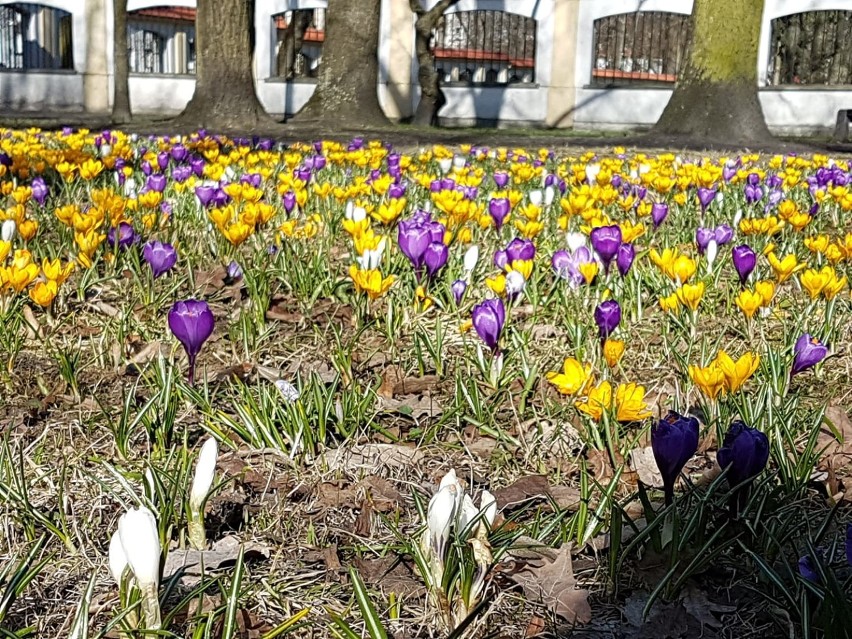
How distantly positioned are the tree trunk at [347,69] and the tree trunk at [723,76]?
399 cm

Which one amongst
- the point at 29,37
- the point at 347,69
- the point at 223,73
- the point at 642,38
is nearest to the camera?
the point at 223,73

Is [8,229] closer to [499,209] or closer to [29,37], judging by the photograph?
[499,209]

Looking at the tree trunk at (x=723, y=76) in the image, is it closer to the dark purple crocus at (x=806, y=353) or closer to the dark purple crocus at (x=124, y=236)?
the dark purple crocus at (x=124, y=236)

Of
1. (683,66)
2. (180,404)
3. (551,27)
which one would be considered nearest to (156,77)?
(551,27)

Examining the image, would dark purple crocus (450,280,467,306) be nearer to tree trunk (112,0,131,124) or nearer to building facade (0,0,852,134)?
tree trunk (112,0,131,124)

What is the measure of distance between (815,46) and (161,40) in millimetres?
22347

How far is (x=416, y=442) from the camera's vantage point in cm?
201

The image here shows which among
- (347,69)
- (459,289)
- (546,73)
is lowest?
(459,289)

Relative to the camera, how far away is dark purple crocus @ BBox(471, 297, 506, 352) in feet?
6.91

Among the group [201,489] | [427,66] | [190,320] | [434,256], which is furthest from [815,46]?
[201,489]

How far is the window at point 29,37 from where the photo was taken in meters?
29.8

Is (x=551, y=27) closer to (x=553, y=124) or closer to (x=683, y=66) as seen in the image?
(x=553, y=124)

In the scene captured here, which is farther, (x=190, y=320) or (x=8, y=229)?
(x=8, y=229)

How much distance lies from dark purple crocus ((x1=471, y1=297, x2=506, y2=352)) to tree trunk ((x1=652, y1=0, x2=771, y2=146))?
10388mm
